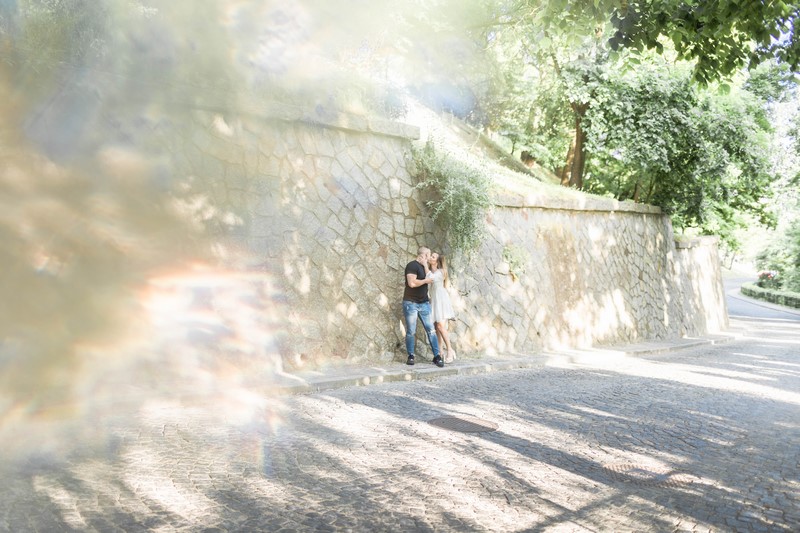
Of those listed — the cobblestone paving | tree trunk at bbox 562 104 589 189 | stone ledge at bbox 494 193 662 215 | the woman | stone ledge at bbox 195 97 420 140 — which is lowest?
the cobblestone paving

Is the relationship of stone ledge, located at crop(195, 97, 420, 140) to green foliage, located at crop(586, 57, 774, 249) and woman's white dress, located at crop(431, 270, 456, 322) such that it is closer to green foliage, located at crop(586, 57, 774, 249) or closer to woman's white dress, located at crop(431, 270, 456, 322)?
woman's white dress, located at crop(431, 270, 456, 322)

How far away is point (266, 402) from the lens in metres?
8.26

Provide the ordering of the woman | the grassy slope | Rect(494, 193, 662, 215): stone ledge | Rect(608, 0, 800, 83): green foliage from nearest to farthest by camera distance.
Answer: Rect(608, 0, 800, 83): green foliage < the woman < the grassy slope < Rect(494, 193, 662, 215): stone ledge

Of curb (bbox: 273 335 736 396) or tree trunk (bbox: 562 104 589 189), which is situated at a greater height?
tree trunk (bbox: 562 104 589 189)

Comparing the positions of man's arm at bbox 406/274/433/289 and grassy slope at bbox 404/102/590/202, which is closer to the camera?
man's arm at bbox 406/274/433/289

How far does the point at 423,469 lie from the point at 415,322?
6055mm

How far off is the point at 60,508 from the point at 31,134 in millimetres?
5038

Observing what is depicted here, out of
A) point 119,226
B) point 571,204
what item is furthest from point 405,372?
point 571,204

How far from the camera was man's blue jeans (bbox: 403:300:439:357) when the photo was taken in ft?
38.0

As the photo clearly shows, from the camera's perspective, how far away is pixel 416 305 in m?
11.7

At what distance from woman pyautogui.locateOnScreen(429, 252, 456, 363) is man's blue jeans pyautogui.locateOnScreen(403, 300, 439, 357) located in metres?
0.30

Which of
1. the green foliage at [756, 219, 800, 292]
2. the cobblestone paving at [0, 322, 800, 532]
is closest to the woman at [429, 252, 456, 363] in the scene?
the cobblestone paving at [0, 322, 800, 532]

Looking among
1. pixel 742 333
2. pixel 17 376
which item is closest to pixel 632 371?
pixel 17 376

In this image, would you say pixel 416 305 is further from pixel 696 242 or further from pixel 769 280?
pixel 769 280
